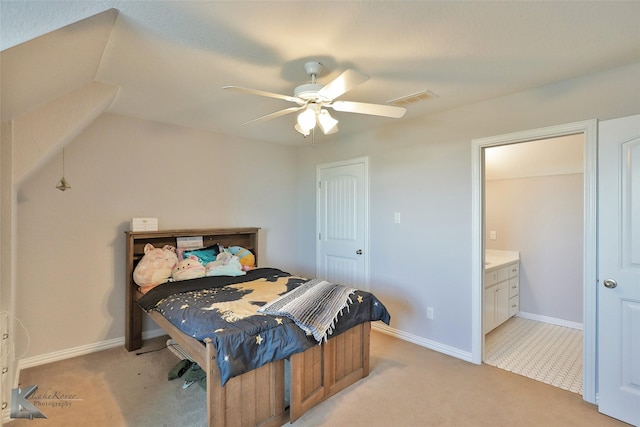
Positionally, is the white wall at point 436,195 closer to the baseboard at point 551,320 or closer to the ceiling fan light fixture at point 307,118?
the ceiling fan light fixture at point 307,118

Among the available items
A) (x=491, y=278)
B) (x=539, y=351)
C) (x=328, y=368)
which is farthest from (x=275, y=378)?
(x=539, y=351)

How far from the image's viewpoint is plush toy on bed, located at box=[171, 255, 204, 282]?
289cm

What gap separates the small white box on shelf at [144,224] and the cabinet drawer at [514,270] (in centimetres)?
418

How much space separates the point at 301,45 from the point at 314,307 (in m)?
1.70

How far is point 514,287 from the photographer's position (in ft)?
12.7

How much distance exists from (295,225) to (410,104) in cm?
249

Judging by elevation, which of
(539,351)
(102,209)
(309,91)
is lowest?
(539,351)

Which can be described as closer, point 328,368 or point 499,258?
point 328,368

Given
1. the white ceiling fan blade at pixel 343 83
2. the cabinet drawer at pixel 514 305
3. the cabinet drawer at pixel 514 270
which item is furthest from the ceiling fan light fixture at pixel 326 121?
the cabinet drawer at pixel 514 305

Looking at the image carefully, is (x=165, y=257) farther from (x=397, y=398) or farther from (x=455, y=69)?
(x=455, y=69)

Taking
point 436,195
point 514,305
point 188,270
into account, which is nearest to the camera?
point 188,270

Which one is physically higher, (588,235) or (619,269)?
(588,235)

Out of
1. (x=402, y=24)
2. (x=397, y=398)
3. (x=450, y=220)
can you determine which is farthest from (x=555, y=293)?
(x=402, y=24)

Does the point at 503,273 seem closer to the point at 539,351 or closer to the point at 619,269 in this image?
the point at 539,351
